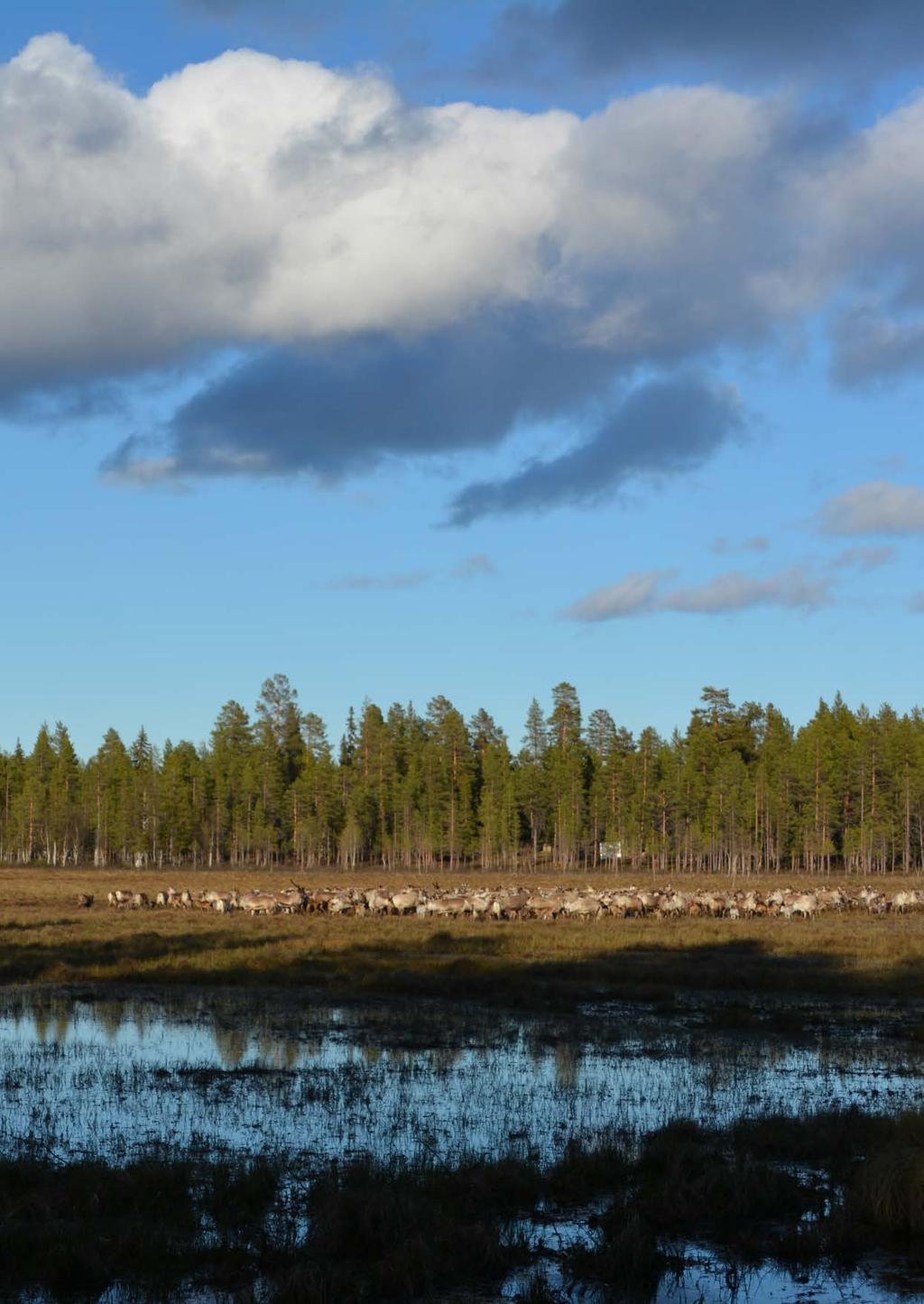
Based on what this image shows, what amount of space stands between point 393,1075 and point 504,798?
344 feet

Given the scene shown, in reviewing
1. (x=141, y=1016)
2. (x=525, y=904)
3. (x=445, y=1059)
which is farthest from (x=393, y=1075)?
(x=525, y=904)

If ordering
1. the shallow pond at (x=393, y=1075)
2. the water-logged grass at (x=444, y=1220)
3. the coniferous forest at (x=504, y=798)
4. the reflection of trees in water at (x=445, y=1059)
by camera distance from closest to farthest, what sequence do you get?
the water-logged grass at (x=444, y=1220), the shallow pond at (x=393, y=1075), the reflection of trees in water at (x=445, y=1059), the coniferous forest at (x=504, y=798)

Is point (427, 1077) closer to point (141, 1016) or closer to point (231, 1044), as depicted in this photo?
point (231, 1044)

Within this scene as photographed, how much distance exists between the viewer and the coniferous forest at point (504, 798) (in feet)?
368

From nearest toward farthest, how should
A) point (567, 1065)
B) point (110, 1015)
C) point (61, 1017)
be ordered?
point (567, 1065), point (61, 1017), point (110, 1015)

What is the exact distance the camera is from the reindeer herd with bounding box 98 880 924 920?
49.4m

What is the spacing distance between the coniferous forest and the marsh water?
3454 inches

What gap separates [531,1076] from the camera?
1778 cm

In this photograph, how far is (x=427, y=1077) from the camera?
17734mm

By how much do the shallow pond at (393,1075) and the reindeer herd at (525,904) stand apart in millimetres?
24574

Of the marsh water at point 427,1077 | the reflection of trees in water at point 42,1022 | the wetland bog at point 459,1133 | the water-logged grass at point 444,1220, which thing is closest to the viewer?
the water-logged grass at point 444,1220

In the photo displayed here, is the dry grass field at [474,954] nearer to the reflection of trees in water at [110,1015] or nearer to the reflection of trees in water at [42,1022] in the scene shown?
→ the reflection of trees in water at [110,1015]

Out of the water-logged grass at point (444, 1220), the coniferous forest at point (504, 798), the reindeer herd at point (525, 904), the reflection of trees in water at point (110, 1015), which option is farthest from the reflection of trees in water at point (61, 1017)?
the coniferous forest at point (504, 798)

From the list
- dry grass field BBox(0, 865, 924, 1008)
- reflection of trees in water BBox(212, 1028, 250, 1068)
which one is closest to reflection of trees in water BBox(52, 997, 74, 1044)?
reflection of trees in water BBox(212, 1028, 250, 1068)
